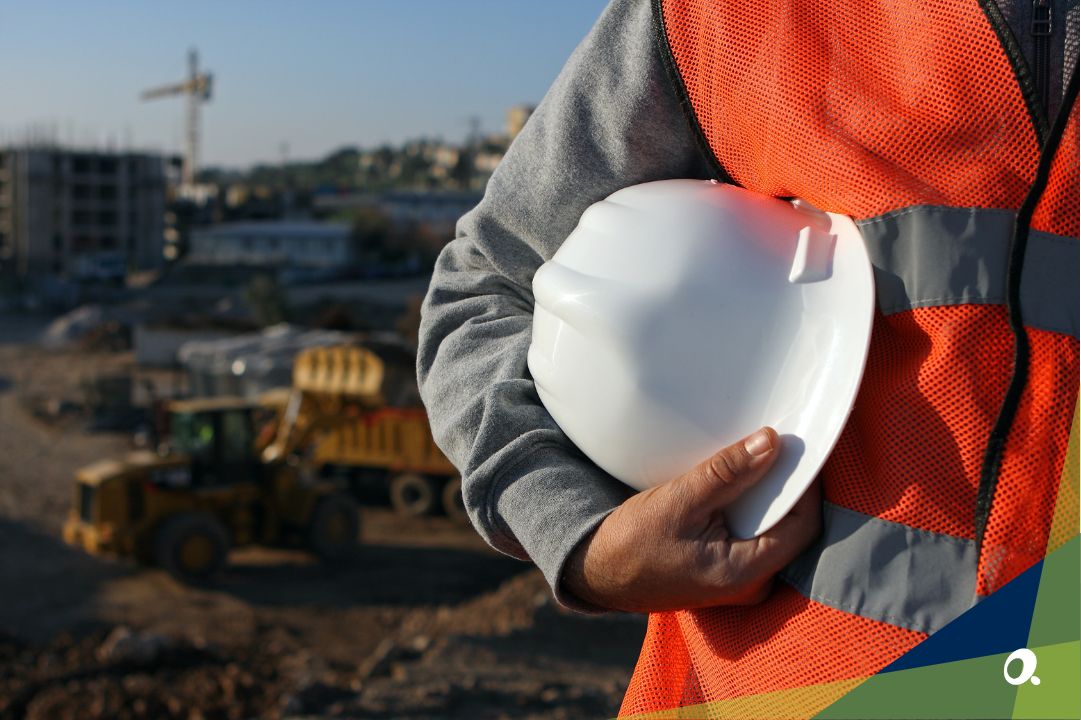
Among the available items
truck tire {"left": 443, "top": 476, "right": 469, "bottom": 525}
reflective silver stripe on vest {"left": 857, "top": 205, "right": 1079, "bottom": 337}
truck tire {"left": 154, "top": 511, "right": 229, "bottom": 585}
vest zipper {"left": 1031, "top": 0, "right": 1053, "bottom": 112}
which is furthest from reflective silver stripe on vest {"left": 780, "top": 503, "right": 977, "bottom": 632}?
truck tire {"left": 443, "top": 476, "right": 469, "bottom": 525}

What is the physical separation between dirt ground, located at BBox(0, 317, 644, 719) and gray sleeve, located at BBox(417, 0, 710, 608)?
544 centimetres

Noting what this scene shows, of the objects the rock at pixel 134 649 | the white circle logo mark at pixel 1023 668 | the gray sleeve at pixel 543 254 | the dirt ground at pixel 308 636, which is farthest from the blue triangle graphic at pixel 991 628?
the rock at pixel 134 649

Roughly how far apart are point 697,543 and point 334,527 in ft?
39.2

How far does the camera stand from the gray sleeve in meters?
1.38

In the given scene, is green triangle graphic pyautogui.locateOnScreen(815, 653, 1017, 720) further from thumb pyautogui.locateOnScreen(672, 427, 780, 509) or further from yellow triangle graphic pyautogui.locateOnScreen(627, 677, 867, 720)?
thumb pyautogui.locateOnScreen(672, 427, 780, 509)

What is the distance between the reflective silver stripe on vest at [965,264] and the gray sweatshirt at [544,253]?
0.29 m

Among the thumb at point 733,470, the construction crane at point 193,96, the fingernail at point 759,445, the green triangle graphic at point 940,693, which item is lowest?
the construction crane at point 193,96

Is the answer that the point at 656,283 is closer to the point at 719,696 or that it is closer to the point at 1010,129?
the point at 1010,129

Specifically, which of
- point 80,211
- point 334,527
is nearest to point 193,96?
point 80,211

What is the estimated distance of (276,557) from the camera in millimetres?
13117

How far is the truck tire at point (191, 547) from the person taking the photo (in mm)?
11500

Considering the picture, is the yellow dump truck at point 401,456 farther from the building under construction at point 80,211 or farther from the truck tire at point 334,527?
the building under construction at point 80,211

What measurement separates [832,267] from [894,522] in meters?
0.28

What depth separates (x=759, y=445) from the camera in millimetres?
1236
